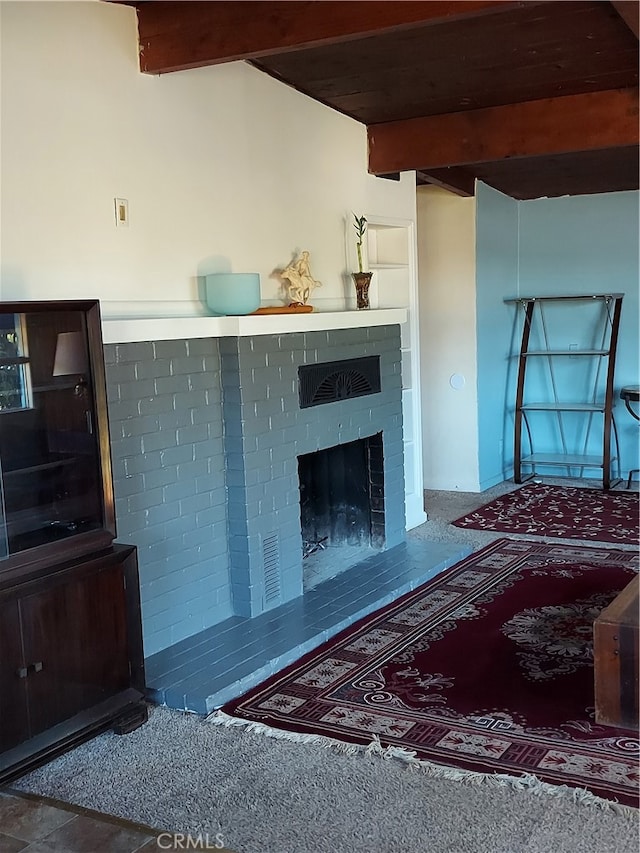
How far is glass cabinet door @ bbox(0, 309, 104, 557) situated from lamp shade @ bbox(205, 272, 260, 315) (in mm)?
944

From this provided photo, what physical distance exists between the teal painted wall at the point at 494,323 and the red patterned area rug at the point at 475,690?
2399 mm

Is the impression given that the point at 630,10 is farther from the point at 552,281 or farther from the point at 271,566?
the point at 552,281

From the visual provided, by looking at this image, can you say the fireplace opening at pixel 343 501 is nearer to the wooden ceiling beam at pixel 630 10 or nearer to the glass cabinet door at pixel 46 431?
the glass cabinet door at pixel 46 431

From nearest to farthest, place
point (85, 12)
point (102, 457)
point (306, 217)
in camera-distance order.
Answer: point (102, 457) < point (85, 12) < point (306, 217)

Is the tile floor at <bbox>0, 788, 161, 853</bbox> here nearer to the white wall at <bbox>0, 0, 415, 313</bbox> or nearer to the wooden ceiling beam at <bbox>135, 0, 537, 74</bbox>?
the white wall at <bbox>0, 0, 415, 313</bbox>

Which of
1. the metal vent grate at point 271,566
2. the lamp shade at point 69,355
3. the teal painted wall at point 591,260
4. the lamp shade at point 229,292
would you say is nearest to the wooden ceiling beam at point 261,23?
the lamp shade at point 229,292

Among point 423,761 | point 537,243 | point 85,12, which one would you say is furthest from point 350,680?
point 537,243

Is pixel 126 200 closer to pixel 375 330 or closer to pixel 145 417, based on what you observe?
pixel 145 417

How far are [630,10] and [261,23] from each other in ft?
A: 4.06

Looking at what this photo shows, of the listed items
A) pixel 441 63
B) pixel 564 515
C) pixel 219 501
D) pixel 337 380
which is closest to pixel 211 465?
pixel 219 501

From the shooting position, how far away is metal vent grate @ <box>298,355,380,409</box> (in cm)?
423

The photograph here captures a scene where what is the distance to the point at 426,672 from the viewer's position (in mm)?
3377

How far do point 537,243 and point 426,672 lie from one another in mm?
4649

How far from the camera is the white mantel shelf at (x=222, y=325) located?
3236mm
